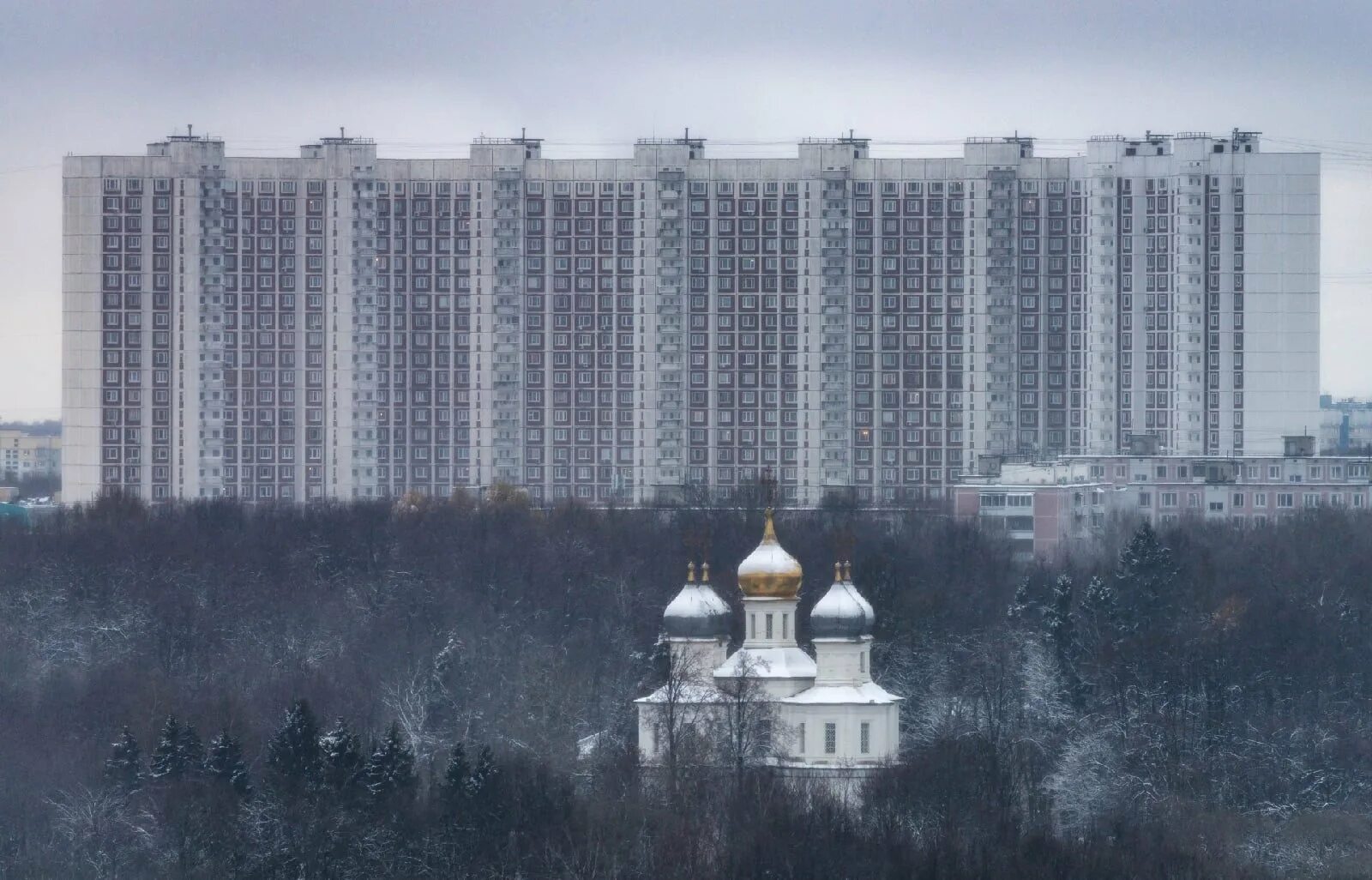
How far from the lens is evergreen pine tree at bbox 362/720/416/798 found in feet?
120

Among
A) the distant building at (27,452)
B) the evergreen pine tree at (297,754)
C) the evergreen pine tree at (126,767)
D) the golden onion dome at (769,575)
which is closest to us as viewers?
the evergreen pine tree at (297,754)

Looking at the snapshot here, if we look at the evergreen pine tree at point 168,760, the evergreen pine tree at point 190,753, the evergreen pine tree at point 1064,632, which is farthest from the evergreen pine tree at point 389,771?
the evergreen pine tree at point 1064,632

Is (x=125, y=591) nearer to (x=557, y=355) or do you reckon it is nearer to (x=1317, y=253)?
(x=557, y=355)

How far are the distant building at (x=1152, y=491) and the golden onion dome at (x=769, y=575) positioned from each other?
24.3m

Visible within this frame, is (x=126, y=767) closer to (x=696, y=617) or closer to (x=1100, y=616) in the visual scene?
(x=696, y=617)

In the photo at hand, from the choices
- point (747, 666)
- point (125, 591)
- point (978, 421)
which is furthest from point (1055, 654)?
point (978, 421)

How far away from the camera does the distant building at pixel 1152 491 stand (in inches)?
2491

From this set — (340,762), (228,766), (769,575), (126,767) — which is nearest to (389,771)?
(340,762)

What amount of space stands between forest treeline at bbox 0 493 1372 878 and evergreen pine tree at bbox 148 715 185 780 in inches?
2.1

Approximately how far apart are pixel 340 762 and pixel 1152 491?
33.1m

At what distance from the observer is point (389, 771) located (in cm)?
3675

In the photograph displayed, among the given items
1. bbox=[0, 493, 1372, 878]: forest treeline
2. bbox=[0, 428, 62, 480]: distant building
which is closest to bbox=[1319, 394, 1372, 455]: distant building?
bbox=[0, 428, 62, 480]: distant building

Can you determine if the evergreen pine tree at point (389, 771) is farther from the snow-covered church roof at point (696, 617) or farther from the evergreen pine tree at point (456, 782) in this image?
the snow-covered church roof at point (696, 617)

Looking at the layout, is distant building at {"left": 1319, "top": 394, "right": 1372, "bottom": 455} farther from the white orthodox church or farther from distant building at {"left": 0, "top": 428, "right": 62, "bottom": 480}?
the white orthodox church
